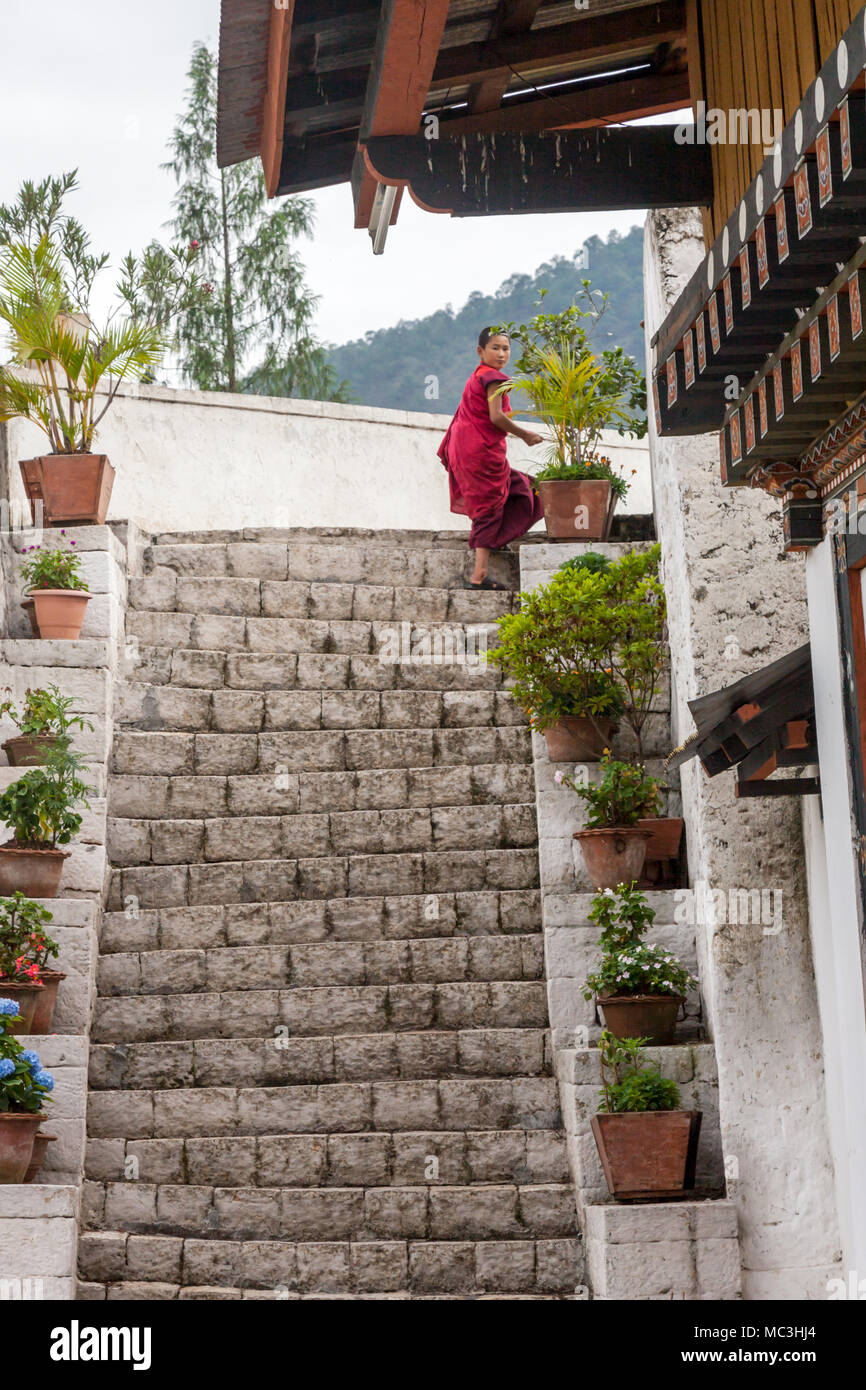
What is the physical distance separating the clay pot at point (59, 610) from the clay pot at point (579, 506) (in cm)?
302

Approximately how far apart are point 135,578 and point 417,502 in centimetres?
406

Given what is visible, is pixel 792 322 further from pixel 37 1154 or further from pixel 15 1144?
pixel 37 1154

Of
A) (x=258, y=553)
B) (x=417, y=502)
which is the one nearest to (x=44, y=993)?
(x=258, y=553)

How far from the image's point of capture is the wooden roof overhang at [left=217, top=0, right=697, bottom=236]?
5.29 metres

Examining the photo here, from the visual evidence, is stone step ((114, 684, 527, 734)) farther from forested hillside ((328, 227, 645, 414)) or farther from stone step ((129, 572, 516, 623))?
forested hillside ((328, 227, 645, 414))

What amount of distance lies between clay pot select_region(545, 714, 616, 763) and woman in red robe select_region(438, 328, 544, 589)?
2264 millimetres

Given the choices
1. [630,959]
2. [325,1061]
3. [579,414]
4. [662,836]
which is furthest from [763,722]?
[579,414]

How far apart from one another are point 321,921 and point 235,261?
12589 mm


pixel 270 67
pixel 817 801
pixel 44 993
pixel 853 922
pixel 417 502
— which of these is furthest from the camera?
pixel 417 502

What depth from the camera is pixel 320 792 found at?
811 cm

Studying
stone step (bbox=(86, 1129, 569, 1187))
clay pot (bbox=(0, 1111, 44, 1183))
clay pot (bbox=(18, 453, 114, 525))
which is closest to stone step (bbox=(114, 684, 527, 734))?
clay pot (bbox=(18, 453, 114, 525))

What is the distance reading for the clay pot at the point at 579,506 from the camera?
9672 mm

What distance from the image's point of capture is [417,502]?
42.8 ft

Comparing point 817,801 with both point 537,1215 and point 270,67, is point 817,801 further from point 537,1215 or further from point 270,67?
point 270,67
